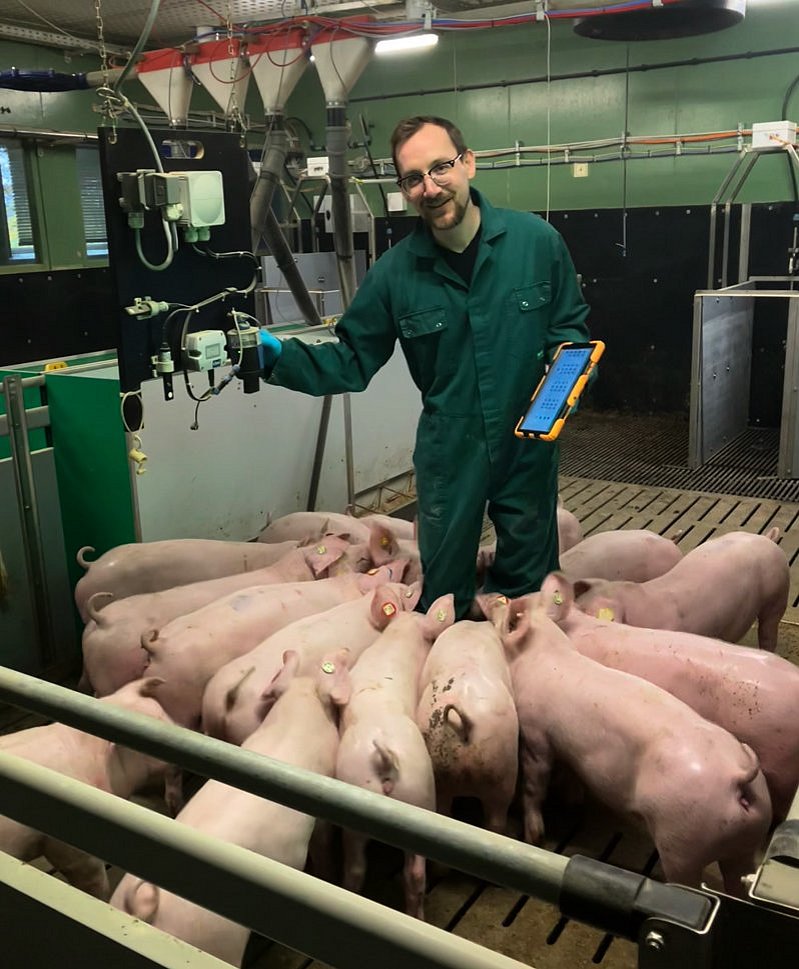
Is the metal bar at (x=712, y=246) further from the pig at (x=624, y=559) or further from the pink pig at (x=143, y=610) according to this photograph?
the pink pig at (x=143, y=610)

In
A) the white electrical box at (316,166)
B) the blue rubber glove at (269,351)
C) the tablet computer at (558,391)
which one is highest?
the white electrical box at (316,166)

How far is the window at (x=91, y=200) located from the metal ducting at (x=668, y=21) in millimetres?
3607

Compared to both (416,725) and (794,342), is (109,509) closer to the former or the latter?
(416,725)

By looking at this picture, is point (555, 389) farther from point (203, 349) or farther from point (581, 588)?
point (203, 349)

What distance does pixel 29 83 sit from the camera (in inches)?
196

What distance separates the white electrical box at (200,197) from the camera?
2283mm

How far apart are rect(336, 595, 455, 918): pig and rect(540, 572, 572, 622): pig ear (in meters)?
0.44

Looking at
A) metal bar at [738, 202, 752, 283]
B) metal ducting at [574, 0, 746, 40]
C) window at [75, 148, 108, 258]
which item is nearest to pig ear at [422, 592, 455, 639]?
metal ducting at [574, 0, 746, 40]

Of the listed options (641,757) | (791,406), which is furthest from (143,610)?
(791,406)

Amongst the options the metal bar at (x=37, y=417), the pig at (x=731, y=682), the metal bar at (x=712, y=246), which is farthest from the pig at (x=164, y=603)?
the metal bar at (x=712, y=246)

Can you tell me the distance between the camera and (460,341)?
8.55 ft

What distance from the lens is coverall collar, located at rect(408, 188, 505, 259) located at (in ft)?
8.47

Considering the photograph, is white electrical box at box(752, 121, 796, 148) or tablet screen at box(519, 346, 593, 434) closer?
tablet screen at box(519, 346, 593, 434)

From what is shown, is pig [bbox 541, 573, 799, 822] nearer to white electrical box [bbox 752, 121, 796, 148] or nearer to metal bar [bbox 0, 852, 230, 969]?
metal bar [bbox 0, 852, 230, 969]
